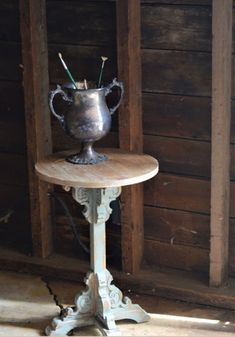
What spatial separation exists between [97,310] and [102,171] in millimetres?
608

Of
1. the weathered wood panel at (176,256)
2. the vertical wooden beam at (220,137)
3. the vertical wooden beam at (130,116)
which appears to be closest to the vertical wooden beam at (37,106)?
the vertical wooden beam at (130,116)

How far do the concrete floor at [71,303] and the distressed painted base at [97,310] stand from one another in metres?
0.05

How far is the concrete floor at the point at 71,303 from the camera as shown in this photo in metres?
2.97

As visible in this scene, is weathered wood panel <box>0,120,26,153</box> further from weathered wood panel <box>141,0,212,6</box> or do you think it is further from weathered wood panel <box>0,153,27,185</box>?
weathered wood panel <box>141,0,212,6</box>

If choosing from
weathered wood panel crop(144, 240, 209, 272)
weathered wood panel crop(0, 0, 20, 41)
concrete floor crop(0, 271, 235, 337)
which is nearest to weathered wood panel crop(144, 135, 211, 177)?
weathered wood panel crop(144, 240, 209, 272)

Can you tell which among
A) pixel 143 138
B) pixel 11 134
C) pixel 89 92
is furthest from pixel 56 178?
pixel 11 134

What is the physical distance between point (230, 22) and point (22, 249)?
1.49m

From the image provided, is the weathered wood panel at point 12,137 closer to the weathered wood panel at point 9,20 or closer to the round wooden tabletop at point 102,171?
the weathered wood panel at point 9,20

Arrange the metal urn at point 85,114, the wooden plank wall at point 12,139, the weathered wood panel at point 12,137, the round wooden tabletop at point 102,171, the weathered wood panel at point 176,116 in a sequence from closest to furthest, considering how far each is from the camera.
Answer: the round wooden tabletop at point 102,171
the metal urn at point 85,114
the weathered wood panel at point 176,116
the wooden plank wall at point 12,139
the weathered wood panel at point 12,137

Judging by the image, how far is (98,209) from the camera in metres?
2.78

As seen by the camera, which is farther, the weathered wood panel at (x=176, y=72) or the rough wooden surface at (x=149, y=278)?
the rough wooden surface at (x=149, y=278)

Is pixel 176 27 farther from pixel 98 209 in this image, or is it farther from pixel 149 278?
pixel 149 278

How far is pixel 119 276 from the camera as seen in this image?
3311 mm

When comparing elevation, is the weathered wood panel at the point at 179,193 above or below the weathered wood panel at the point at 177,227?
above
